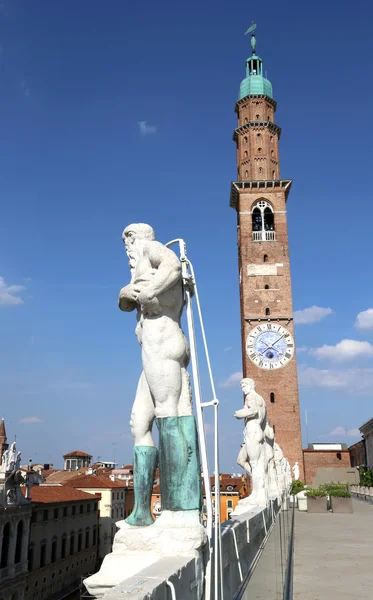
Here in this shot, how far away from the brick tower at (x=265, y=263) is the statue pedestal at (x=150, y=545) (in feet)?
101

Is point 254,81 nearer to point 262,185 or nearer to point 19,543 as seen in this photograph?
point 262,185

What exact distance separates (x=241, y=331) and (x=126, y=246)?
33.0 metres

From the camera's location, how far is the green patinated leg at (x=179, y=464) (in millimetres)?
3086

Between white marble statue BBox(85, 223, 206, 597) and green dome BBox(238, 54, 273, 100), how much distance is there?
1594 inches

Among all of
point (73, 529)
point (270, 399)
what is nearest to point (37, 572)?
point (73, 529)

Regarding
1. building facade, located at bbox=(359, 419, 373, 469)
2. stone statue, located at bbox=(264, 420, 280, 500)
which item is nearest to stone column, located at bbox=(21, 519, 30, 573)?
stone statue, located at bbox=(264, 420, 280, 500)

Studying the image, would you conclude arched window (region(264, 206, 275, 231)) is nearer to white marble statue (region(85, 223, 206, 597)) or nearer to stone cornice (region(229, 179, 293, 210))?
stone cornice (region(229, 179, 293, 210))

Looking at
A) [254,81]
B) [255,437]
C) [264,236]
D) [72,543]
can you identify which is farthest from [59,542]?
[254,81]

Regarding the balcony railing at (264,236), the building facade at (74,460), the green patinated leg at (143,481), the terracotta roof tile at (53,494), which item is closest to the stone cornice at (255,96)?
the balcony railing at (264,236)

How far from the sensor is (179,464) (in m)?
3.15

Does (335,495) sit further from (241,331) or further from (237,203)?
(237,203)

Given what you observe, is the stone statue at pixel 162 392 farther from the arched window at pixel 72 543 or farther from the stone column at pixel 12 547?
the arched window at pixel 72 543

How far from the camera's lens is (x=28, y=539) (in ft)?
102

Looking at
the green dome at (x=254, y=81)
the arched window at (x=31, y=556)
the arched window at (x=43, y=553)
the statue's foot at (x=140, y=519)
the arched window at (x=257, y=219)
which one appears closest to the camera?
the statue's foot at (x=140, y=519)
